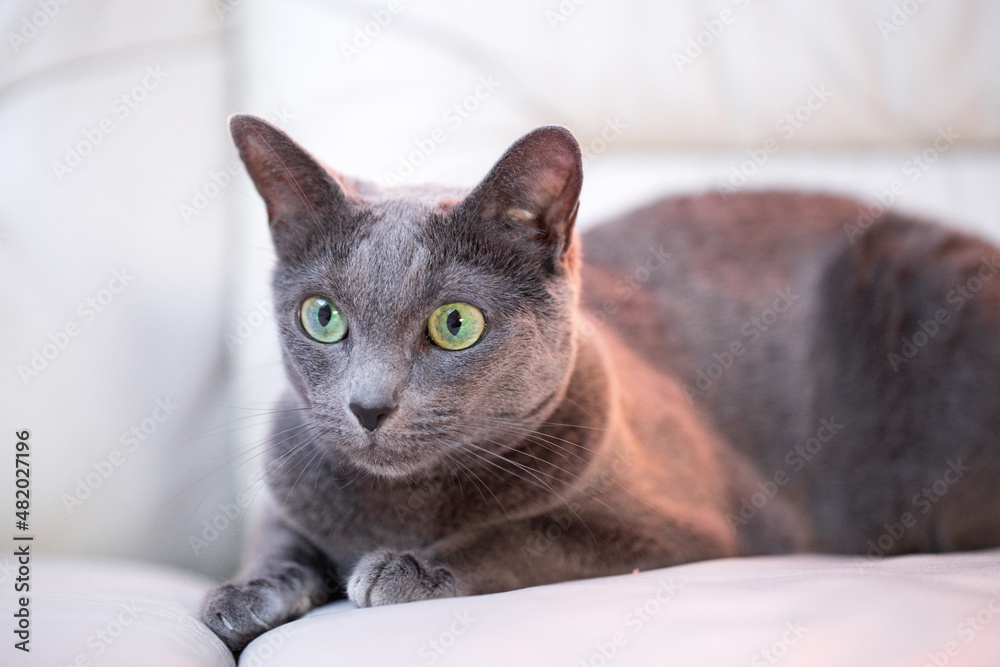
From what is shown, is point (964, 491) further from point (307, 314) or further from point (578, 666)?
point (307, 314)

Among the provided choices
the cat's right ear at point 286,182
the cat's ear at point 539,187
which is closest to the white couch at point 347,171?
the cat's right ear at point 286,182

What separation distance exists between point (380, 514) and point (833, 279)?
1114 millimetres

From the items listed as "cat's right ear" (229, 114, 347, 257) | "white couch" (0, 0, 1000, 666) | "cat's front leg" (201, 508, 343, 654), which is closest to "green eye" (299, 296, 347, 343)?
"cat's right ear" (229, 114, 347, 257)

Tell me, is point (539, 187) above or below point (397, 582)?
above

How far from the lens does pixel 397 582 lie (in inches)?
40.8

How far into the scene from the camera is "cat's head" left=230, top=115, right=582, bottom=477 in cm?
101

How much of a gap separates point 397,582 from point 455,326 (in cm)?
35

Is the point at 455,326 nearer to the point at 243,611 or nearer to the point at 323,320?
the point at 323,320

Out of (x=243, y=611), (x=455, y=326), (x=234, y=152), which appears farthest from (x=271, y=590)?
(x=234, y=152)

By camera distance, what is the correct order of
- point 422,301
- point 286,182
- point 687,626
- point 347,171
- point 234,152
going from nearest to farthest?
point 687,626
point 422,301
point 286,182
point 234,152
point 347,171

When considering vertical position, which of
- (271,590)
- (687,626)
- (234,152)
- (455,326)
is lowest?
(271,590)

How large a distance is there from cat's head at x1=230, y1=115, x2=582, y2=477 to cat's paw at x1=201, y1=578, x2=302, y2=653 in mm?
221

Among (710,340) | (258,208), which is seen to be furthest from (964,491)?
(258,208)

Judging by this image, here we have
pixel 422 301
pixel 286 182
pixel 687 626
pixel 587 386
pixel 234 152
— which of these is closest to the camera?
pixel 687 626
